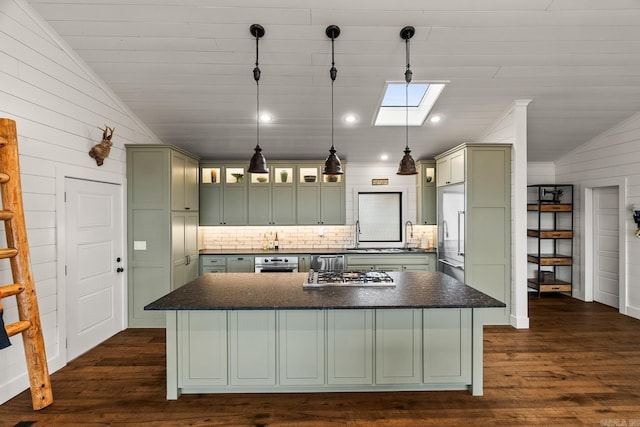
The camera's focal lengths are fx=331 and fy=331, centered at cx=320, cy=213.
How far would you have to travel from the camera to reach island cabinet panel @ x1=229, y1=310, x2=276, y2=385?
8.86 ft

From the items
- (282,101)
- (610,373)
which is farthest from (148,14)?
(610,373)

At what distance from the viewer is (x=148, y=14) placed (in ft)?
9.75

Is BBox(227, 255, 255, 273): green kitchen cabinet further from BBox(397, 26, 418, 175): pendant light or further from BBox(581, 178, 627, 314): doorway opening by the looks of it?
BBox(581, 178, 627, 314): doorway opening

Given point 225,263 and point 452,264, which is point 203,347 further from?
point 452,264

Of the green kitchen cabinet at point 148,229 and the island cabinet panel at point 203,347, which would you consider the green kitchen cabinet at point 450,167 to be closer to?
the island cabinet panel at point 203,347

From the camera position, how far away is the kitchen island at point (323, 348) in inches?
106

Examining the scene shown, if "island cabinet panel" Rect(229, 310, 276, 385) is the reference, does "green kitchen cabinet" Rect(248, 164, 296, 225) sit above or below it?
above

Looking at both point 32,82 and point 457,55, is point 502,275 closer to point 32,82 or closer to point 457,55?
point 457,55

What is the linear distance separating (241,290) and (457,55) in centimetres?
321

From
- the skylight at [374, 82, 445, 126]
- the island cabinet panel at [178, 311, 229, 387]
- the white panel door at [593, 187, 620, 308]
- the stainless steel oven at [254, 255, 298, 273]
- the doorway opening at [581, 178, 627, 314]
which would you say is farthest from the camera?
the stainless steel oven at [254, 255, 298, 273]

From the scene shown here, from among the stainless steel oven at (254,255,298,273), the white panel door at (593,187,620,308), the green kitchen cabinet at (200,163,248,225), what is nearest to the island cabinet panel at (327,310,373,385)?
the stainless steel oven at (254,255,298,273)

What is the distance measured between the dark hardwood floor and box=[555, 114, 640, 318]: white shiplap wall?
1.65 m

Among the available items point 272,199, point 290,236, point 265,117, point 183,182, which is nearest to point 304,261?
point 290,236

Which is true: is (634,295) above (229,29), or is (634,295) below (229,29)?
below
